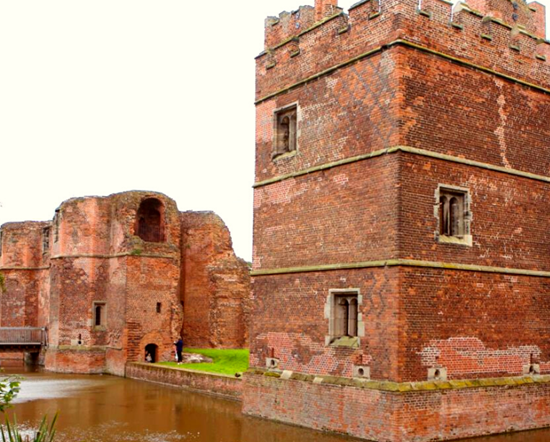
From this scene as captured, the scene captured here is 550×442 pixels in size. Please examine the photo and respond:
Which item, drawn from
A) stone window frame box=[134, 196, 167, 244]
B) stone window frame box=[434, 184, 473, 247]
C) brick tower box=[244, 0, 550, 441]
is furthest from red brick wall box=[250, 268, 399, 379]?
stone window frame box=[134, 196, 167, 244]

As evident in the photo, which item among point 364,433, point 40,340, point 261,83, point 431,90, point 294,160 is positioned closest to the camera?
point 364,433

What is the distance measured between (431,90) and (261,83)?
15.8ft

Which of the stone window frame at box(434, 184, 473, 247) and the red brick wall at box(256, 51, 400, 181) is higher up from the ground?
the red brick wall at box(256, 51, 400, 181)

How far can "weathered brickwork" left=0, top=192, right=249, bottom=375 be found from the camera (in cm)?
2623

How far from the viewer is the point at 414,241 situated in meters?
12.9

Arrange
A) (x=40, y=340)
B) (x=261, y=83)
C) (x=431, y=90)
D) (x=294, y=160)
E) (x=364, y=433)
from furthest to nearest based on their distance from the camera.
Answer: (x=40, y=340) → (x=261, y=83) → (x=294, y=160) → (x=431, y=90) → (x=364, y=433)

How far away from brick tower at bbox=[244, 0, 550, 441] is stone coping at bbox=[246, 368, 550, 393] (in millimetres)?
41

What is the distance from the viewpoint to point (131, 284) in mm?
26047

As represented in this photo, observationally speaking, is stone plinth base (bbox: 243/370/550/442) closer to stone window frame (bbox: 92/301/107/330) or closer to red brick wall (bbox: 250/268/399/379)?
red brick wall (bbox: 250/268/399/379)

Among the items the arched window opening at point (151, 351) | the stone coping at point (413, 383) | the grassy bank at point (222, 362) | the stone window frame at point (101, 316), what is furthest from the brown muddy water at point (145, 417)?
the stone window frame at point (101, 316)

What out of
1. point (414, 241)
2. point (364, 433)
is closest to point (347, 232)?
point (414, 241)

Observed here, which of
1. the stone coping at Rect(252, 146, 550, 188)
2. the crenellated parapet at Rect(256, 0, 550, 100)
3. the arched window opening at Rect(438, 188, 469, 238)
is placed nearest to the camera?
the stone coping at Rect(252, 146, 550, 188)

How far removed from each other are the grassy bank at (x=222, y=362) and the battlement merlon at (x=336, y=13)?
9959mm

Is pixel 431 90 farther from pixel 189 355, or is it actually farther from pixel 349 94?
pixel 189 355
